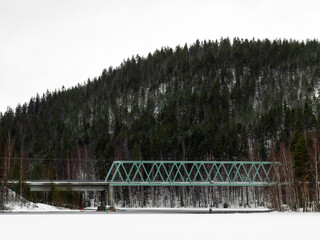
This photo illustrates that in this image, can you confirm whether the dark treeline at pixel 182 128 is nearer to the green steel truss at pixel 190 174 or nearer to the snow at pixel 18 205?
the green steel truss at pixel 190 174

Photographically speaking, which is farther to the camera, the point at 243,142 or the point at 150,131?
the point at 150,131

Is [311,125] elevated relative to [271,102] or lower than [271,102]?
lower

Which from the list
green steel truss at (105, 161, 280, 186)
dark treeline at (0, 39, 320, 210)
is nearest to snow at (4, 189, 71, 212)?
dark treeline at (0, 39, 320, 210)

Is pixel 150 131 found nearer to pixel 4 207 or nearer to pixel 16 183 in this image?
pixel 16 183

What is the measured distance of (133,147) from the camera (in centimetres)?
11962

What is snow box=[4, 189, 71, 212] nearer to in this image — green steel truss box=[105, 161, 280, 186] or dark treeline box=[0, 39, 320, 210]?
dark treeline box=[0, 39, 320, 210]

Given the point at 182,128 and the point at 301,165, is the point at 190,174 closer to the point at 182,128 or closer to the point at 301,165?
the point at 182,128

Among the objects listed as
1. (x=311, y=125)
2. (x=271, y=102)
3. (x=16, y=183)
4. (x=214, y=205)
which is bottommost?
(x=214, y=205)

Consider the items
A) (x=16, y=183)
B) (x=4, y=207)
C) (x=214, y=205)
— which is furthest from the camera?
(x=214, y=205)

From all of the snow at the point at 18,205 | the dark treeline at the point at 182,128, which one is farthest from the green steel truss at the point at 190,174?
the snow at the point at 18,205

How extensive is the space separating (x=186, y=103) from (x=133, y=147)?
54645 millimetres

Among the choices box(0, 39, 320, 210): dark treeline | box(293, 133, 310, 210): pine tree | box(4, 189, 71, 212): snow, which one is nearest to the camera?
box(293, 133, 310, 210): pine tree
